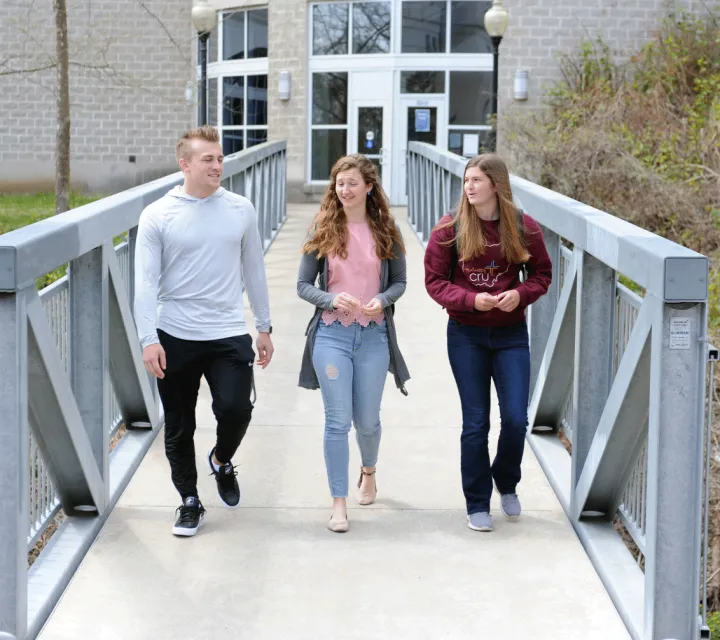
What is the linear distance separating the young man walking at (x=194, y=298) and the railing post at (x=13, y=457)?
0.96 m

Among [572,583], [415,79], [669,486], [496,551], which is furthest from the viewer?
[415,79]

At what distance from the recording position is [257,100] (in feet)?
87.9

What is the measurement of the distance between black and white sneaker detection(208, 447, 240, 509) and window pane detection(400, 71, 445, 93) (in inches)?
804

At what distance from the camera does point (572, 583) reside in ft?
14.8

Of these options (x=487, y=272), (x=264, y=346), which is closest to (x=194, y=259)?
(x=264, y=346)

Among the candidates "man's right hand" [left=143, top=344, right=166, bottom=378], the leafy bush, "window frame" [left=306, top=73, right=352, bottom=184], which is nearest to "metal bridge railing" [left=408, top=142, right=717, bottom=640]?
"man's right hand" [left=143, top=344, right=166, bottom=378]

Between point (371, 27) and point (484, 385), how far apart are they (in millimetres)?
20772

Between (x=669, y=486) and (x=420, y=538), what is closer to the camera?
(x=669, y=486)

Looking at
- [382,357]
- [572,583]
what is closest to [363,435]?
[382,357]

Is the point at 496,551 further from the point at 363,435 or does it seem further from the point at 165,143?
the point at 165,143

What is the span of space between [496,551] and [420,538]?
0.31 meters

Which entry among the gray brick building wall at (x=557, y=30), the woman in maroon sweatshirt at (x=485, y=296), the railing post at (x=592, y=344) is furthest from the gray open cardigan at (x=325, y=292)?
the gray brick building wall at (x=557, y=30)

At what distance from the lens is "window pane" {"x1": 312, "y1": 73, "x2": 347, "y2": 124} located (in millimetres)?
25500

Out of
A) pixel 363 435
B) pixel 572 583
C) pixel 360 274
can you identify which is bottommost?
pixel 572 583
